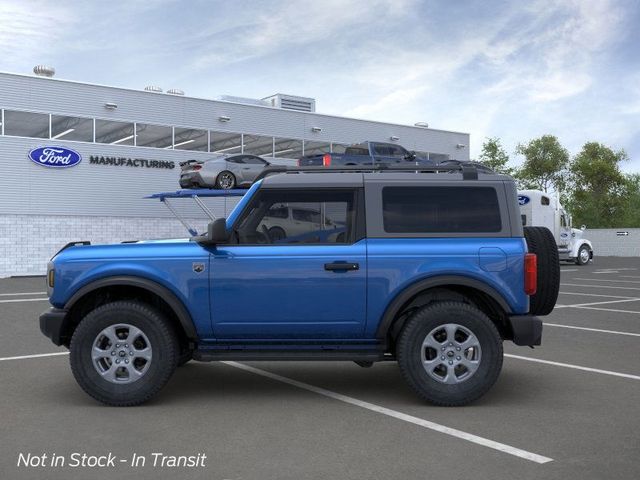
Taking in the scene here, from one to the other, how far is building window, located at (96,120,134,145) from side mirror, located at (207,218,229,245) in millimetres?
25001

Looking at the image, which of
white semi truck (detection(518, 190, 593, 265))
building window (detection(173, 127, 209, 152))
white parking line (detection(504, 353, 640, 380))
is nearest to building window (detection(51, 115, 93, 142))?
building window (detection(173, 127, 209, 152))

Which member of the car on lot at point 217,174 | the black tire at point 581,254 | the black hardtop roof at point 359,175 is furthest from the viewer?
the black tire at point 581,254

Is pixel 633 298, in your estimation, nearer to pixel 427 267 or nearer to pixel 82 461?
pixel 427 267

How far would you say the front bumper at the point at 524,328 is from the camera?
576cm

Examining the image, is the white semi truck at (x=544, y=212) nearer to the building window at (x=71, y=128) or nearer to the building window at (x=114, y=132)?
the building window at (x=114, y=132)

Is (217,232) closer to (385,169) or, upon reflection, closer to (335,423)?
(385,169)

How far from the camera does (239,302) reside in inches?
227

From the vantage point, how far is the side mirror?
18.6ft

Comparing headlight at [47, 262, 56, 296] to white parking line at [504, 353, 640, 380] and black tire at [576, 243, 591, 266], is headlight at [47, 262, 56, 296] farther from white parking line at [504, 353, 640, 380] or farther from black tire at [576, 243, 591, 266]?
black tire at [576, 243, 591, 266]

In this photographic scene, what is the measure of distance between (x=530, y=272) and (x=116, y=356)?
3.48m

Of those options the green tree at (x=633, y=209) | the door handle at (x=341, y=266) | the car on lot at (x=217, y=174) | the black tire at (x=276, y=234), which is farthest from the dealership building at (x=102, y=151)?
the green tree at (x=633, y=209)

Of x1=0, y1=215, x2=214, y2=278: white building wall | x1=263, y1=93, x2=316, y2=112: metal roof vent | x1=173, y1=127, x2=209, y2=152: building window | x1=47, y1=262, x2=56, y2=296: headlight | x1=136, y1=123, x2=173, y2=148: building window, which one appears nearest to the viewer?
x1=47, y1=262, x2=56, y2=296: headlight

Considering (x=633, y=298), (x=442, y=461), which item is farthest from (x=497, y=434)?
(x=633, y=298)

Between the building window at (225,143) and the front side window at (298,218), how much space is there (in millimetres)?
26781
